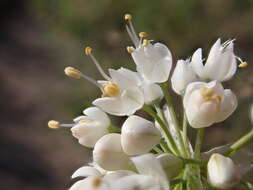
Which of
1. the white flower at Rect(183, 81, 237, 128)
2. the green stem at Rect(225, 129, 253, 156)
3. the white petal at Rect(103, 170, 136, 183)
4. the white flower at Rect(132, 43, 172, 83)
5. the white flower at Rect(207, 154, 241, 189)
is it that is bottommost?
the white flower at Rect(207, 154, 241, 189)

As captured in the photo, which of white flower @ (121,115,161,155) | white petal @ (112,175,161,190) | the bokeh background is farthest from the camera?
the bokeh background

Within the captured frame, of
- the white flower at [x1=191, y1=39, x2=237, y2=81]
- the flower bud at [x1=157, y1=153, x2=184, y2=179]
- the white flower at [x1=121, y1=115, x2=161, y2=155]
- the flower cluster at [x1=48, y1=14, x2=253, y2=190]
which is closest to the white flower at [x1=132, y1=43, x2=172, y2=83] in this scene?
the flower cluster at [x1=48, y1=14, x2=253, y2=190]

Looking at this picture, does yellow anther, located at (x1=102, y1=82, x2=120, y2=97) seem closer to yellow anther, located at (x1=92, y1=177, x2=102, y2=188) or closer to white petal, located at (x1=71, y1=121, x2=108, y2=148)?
white petal, located at (x1=71, y1=121, x2=108, y2=148)

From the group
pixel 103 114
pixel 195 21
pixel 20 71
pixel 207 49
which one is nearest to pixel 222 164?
pixel 103 114

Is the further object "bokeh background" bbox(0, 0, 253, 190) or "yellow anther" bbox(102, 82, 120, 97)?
"bokeh background" bbox(0, 0, 253, 190)

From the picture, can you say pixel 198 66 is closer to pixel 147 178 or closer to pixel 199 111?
pixel 199 111

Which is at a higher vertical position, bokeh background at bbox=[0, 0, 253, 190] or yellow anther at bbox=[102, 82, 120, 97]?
bokeh background at bbox=[0, 0, 253, 190]

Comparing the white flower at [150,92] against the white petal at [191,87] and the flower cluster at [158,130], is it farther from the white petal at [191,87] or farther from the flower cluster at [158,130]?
the white petal at [191,87]

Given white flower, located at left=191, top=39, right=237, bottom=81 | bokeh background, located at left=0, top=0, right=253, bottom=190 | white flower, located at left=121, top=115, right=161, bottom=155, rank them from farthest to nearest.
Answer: bokeh background, located at left=0, top=0, right=253, bottom=190 → white flower, located at left=191, top=39, right=237, bottom=81 → white flower, located at left=121, top=115, right=161, bottom=155
